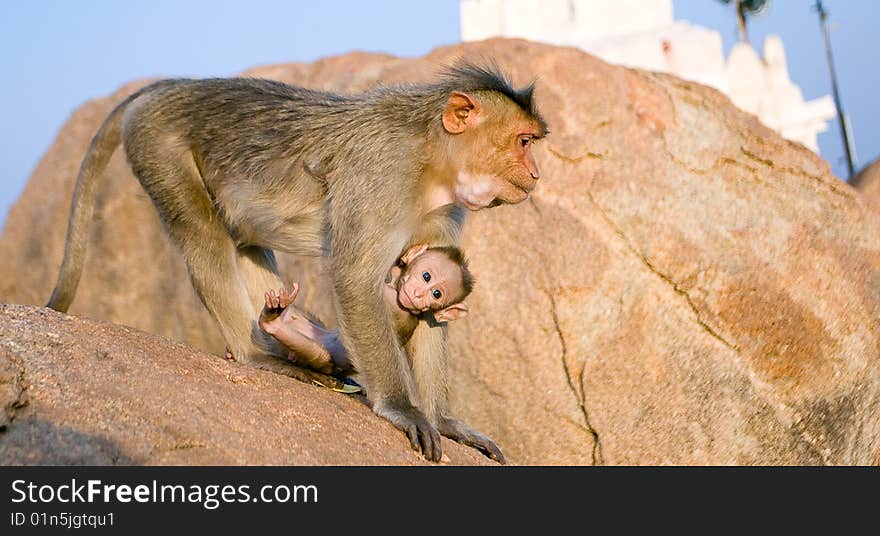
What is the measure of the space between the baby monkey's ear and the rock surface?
2.23 ft

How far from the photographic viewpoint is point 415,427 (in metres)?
4.20

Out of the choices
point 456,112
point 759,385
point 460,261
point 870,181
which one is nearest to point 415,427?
point 460,261

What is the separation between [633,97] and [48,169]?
5.79m

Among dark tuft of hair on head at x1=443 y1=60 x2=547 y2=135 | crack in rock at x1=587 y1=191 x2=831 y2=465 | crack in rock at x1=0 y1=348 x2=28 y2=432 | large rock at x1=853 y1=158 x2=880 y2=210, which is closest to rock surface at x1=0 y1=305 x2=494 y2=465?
crack in rock at x1=0 y1=348 x2=28 y2=432

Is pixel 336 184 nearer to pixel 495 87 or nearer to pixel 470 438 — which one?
pixel 495 87

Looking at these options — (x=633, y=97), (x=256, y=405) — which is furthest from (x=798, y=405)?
(x=256, y=405)

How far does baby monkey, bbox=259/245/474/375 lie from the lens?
4586mm

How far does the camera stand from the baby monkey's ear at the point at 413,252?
15.5 ft

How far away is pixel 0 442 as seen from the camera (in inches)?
125

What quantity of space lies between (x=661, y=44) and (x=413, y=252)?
15184 millimetres

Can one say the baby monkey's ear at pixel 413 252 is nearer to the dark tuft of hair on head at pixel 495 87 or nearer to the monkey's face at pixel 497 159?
the monkey's face at pixel 497 159

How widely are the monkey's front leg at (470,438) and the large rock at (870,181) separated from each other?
5.48 meters

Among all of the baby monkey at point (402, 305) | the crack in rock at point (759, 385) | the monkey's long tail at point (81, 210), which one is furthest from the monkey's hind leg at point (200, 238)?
the crack in rock at point (759, 385)

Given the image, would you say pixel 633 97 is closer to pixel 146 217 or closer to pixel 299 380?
pixel 299 380
